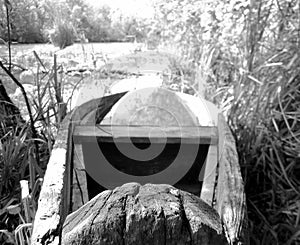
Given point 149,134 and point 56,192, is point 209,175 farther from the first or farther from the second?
point 56,192

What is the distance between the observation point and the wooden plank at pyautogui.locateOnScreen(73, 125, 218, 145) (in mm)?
1726

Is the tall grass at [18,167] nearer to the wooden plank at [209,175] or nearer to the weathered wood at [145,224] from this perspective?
the wooden plank at [209,175]

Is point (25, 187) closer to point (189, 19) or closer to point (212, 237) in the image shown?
point (212, 237)

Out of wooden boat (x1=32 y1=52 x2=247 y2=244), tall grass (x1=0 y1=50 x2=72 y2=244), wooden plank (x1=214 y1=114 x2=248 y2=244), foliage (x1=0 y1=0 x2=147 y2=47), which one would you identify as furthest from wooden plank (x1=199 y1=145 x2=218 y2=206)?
foliage (x1=0 y1=0 x2=147 y2=47)

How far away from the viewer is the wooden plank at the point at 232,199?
1.00 meters

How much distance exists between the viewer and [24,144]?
2.01 m

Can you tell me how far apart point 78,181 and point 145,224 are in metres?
1.01

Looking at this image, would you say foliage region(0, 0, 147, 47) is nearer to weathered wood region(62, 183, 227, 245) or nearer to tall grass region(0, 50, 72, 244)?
tall grass region(0, 50, 72, 244)

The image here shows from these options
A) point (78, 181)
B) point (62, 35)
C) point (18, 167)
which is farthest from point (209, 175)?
point (62, 35)

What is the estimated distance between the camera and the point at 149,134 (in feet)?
5.79

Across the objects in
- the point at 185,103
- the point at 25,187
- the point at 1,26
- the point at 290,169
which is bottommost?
the point at 290,169

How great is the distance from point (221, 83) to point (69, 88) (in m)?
1.01

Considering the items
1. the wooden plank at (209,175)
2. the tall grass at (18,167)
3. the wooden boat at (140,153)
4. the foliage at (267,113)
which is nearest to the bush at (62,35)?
the foliage at (267,113)

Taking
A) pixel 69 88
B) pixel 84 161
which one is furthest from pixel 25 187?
pixel 69 88
